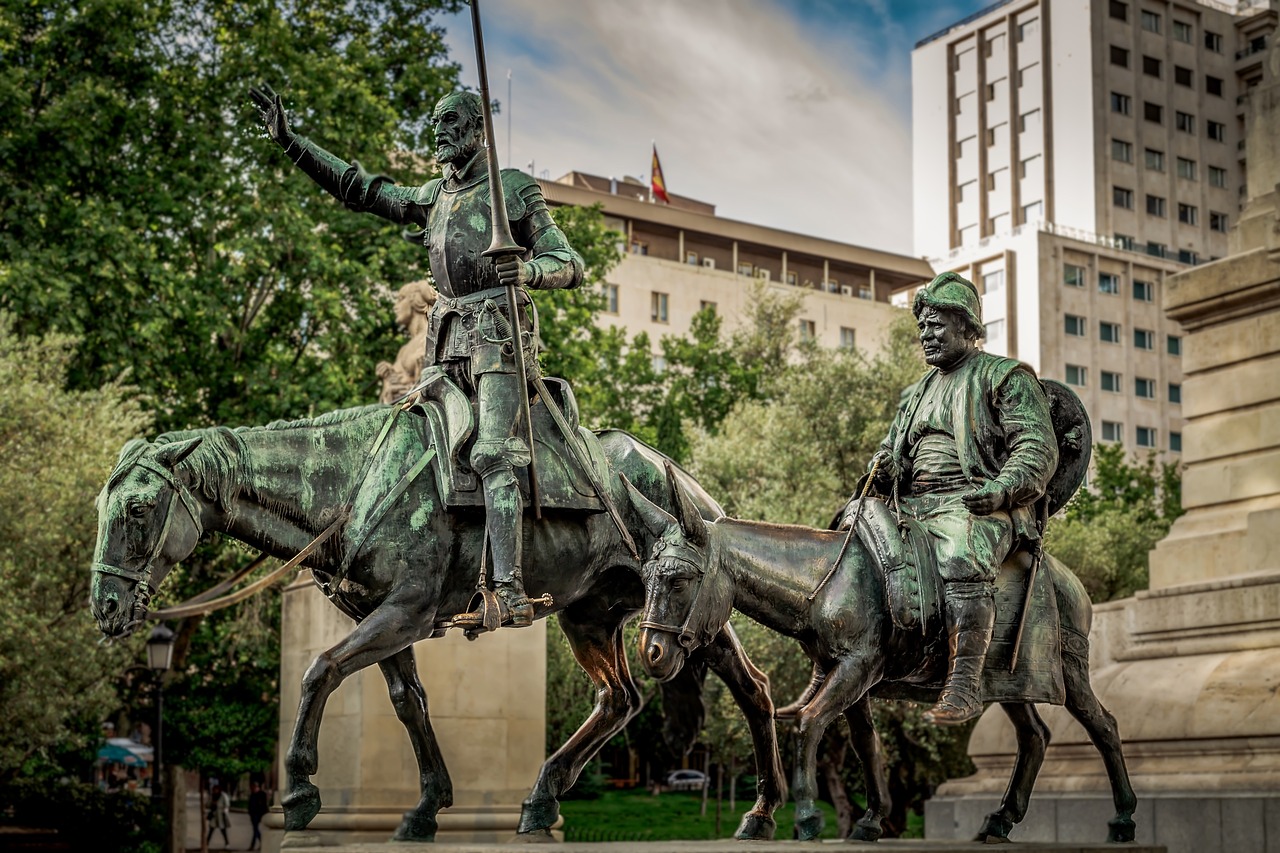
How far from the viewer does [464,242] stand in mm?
9891

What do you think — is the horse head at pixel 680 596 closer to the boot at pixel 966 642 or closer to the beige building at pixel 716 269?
the boot at pixel 966 642

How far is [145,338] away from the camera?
29.4 m

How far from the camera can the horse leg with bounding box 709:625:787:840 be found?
10.2 meters

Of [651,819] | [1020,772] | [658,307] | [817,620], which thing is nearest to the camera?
[817,620]

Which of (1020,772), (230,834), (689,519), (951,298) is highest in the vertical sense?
(951,298)

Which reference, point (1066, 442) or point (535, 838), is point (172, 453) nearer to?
point (535, 838)

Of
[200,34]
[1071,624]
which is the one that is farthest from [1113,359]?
[1071,624]

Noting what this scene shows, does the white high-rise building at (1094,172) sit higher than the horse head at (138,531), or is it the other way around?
the white high-rise building at (1094,172)

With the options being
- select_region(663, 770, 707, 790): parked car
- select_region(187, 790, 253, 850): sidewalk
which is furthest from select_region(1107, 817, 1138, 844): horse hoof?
select_region(663, 770, 707, 790): parked car

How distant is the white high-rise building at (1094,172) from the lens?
82.4 m

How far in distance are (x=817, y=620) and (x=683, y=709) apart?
74.4 inches

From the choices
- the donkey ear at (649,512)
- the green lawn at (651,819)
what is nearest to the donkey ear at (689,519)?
the donkey ear at (649,512)

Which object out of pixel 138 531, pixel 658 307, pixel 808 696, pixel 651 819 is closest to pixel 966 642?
pixel 808 696

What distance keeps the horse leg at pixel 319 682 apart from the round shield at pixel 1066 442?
13.6 feet
